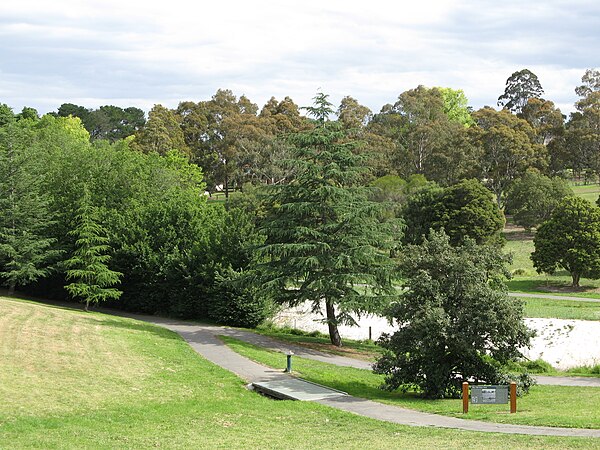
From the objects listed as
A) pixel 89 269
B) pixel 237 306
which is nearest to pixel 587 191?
pixel 237 306

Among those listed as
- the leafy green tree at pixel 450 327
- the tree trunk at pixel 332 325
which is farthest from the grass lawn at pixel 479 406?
the tree trunk at pixel 332 325

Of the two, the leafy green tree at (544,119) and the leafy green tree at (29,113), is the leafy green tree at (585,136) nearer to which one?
the leafy green tree at (544,119)

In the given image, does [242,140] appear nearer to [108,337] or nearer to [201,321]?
[201,321]

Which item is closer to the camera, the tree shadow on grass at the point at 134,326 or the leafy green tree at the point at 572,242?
the tree shadow on grass at the point at 134,326

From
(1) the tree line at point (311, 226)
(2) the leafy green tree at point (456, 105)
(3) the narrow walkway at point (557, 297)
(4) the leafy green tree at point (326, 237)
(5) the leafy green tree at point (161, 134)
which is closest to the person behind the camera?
(1) the tree line at point (311, 226)

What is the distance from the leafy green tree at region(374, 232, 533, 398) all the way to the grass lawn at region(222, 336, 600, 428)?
86cm

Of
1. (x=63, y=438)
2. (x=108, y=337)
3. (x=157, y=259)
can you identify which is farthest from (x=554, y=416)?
(x=157, y=259)

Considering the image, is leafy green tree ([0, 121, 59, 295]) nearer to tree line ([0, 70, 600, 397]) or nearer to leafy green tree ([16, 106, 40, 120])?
tree line ([0, 70, 600, 397])

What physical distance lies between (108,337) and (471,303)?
1484 cm

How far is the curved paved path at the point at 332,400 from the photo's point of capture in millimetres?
15484

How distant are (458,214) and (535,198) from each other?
1264cm

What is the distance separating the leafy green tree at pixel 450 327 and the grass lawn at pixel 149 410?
10.7 feet

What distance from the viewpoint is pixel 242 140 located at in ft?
302

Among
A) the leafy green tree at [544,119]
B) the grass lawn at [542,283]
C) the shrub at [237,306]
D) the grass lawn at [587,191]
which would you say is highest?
the leafy green tree at [544,119]
